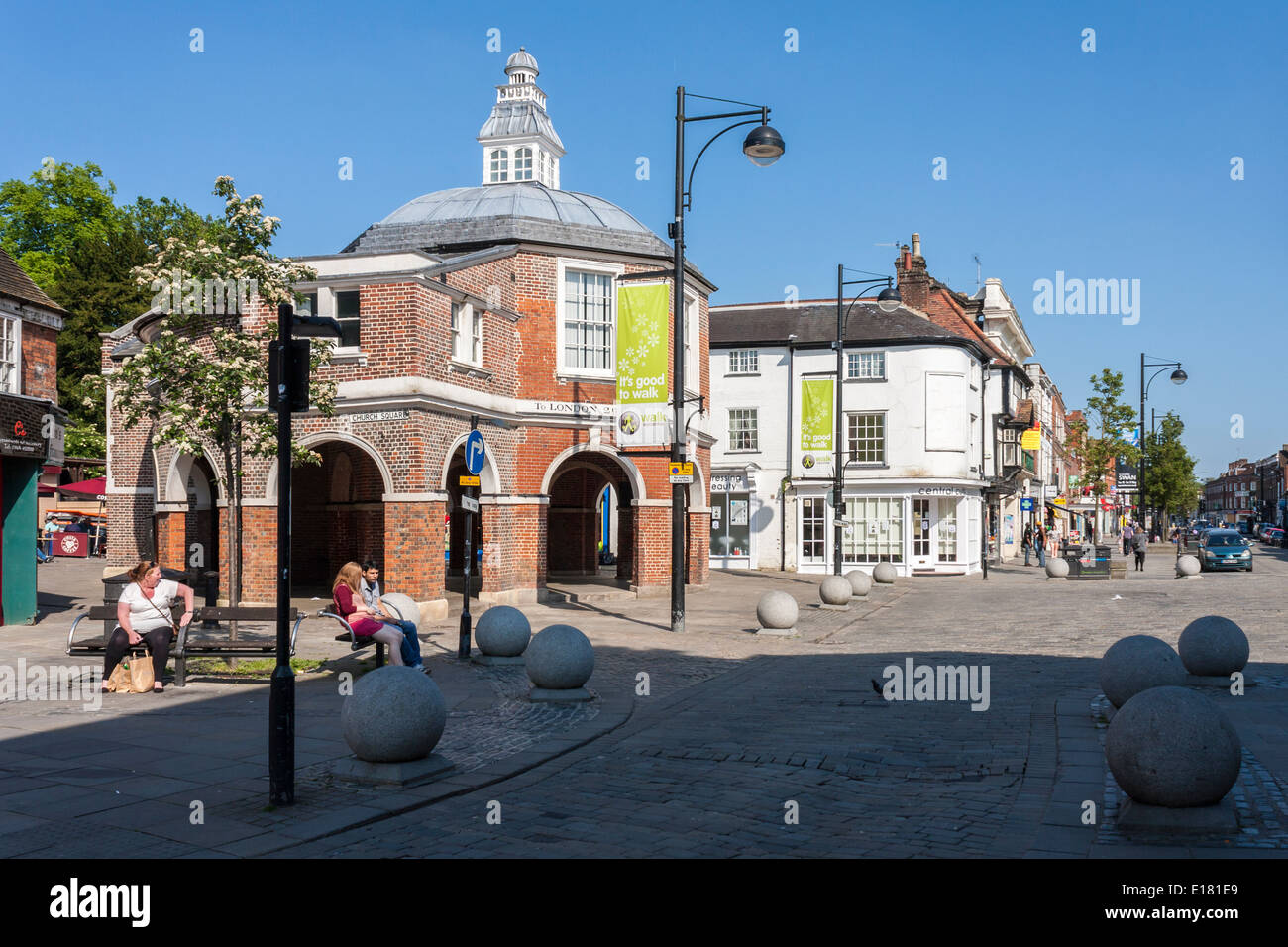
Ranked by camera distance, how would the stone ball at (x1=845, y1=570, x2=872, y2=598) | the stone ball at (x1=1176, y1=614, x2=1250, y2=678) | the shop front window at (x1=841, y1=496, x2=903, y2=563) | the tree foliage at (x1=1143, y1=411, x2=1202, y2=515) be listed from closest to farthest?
the stone ball at (x1=1176, y1=614, x2=1250, y2=678)
the stone ball at (x1=845, y1=570, x2=872, y2=598)
the shop front window at (x1=841, y1=496, x2=903, y2=563)
the tree foliage at (x1=1143, y1=411, x2=1202, y2=515)

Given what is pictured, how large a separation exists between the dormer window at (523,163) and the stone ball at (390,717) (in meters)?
23.4

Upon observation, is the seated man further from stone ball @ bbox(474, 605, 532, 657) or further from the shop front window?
the shop front window

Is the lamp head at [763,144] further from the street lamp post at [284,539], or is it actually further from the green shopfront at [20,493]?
the green shopfront at [20,493]

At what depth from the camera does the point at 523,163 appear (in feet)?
97.1

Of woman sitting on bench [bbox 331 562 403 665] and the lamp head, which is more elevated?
the lamp head

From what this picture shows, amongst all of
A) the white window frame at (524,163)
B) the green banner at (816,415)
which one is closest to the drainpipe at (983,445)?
the green banner at (816,415)

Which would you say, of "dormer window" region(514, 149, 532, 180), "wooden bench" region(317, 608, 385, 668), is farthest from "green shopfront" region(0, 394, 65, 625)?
"dormer window" region(514, 149, 532, 180)

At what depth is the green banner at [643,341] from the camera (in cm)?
2222

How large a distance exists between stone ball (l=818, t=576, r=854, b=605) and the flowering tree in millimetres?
12608

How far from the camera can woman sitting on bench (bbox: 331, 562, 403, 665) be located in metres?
12.8

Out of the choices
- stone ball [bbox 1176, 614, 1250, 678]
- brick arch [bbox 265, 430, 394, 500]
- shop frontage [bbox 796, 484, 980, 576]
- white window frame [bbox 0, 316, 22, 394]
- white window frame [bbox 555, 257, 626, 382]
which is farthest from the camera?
shop frontage [bbox 796, 484, 980, 576]

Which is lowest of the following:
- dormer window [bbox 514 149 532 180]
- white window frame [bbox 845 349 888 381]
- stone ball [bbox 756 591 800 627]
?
stone ball [bbox 756 591 800 627]

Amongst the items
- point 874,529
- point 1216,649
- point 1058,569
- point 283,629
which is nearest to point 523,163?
point 874,529
